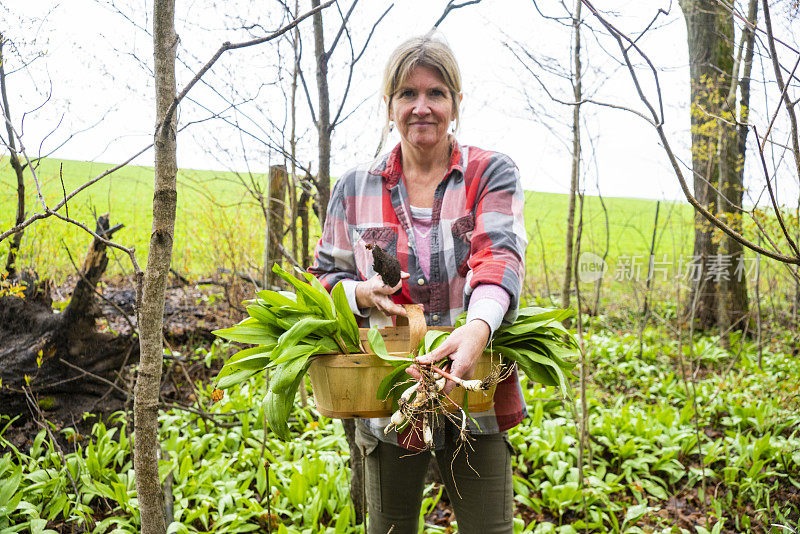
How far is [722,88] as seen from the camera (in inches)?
232

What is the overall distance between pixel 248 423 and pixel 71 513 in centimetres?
122

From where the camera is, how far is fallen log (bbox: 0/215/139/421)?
12.2ft

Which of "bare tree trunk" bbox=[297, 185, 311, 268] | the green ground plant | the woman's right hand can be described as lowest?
the green ground plant

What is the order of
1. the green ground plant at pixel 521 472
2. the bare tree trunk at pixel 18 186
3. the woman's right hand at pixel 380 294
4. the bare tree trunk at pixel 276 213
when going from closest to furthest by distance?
the woman's right hand at pixel 380 294 → the green ground plant at pixel 521 472 → the bare tree trunk at pixel 18 186 → the bare tree trunk at pixel 276 213

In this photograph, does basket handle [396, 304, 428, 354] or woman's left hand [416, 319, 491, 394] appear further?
basket handle [396, 304, 428, 354]

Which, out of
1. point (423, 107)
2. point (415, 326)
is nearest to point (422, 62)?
point (423, 107)

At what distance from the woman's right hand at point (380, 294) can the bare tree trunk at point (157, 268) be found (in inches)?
22.8

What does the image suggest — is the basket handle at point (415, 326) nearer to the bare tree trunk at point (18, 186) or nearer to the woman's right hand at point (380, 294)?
the woman's right hand at point (380, 294)

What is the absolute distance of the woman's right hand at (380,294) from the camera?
1635 millimetres

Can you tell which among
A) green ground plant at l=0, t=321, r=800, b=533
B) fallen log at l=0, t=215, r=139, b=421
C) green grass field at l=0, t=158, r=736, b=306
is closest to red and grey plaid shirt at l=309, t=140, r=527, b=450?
green ground plant at l=0, t=321, r=800, b=533

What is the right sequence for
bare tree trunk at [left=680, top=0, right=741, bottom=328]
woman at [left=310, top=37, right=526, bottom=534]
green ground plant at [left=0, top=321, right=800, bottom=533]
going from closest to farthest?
1. woman at [left=310, top=37, right=526, bottom=534]
2. green ground plant at [left=0, top=321, right=800, bottom=533]
3. bare tree trunk at [left=680, top=0, right=741, bottom=328]

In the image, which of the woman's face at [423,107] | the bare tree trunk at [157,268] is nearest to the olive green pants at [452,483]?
the bare tree trunk at [157,268]

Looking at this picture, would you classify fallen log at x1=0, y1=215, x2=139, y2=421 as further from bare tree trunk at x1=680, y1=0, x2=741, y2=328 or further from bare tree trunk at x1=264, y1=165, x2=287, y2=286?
bare tree trunk at x1=680, y1=0, x2=741, y2=328

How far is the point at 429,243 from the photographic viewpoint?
1.88m
